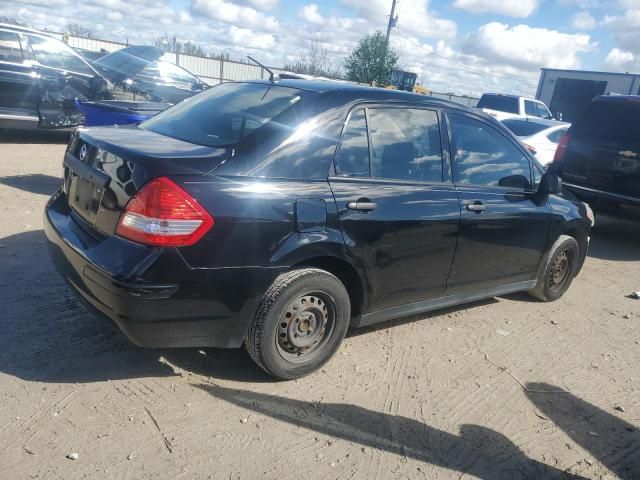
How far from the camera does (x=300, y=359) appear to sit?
11.1ft

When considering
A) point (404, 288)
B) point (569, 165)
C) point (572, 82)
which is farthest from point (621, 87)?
point (404, 288)

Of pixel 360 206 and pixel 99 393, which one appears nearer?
Answer: pixel 99 393

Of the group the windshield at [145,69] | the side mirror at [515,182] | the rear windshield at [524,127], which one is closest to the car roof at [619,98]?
the rear windshield at [524,127]

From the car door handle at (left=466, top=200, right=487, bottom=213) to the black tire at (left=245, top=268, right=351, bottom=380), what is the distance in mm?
1177

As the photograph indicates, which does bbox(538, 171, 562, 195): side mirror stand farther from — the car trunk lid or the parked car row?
the parked car row

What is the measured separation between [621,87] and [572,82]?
3.02m

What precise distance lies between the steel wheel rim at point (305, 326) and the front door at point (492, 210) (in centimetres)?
112

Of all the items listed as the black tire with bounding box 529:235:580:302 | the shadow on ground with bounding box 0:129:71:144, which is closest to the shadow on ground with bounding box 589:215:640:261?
the black tire with bounding box 529:235:580:302

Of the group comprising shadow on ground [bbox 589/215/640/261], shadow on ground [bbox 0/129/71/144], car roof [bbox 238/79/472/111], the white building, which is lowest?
shadow on ground [bbox 0/129/71/144]

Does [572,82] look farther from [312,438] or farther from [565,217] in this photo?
[312,438]

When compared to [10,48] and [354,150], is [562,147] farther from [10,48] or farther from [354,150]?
[10,48]

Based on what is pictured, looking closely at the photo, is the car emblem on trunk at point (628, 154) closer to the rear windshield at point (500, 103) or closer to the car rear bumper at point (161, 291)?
the car rear bumper at point (161, 291)

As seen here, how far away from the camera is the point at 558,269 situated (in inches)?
206

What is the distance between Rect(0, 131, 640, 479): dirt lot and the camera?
2.66 metres
